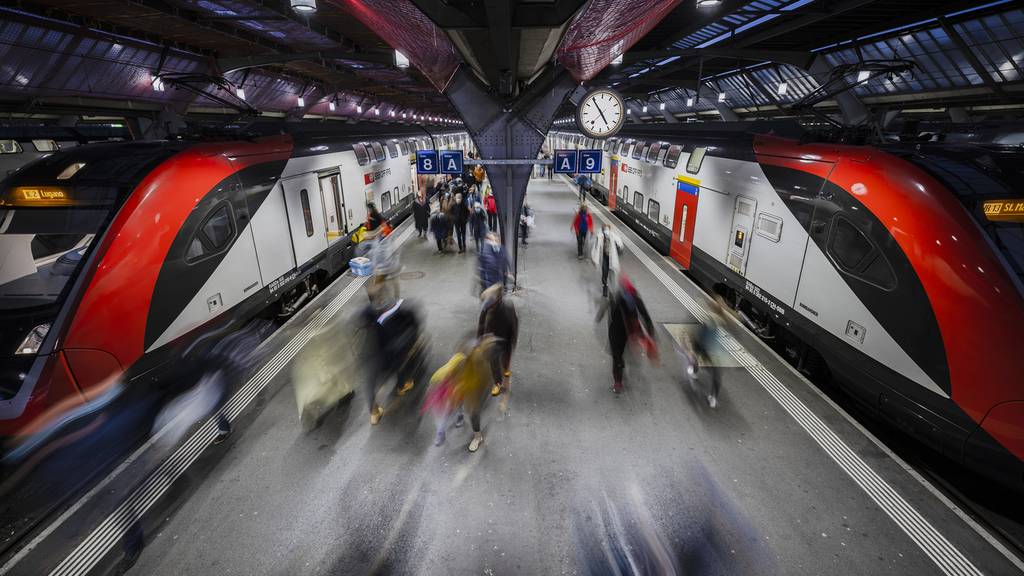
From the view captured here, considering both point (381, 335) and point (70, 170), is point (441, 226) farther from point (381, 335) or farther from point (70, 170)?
point (70, 170)

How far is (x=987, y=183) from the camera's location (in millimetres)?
4016

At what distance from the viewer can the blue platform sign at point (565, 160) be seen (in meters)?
7.77

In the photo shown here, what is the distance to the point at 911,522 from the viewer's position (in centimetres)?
376

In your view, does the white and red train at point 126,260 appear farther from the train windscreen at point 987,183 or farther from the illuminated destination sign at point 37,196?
the train windscreen at point 987,183

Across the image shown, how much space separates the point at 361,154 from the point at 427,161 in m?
2.98

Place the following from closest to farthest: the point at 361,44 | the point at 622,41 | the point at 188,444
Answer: the point at 188,444 < the point at 622,41 < the point at 361,44

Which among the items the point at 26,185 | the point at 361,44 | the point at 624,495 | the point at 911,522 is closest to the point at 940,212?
the point at 911,522

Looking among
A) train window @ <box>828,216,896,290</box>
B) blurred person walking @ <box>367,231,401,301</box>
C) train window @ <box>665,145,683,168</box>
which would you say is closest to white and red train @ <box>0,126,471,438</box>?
blurred person walking @ <box>367,231,401,301</box>

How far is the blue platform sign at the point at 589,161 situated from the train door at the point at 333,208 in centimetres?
514

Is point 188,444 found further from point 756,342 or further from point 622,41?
point 756,342

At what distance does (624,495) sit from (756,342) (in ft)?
13.6

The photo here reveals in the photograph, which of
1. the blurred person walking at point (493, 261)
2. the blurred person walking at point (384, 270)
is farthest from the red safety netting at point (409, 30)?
the blurred person walking at point (493, 261)

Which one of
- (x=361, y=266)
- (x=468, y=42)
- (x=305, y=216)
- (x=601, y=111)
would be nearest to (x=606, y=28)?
(x=468, y=42)

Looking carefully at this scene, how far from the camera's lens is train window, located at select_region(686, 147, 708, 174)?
8.74m
